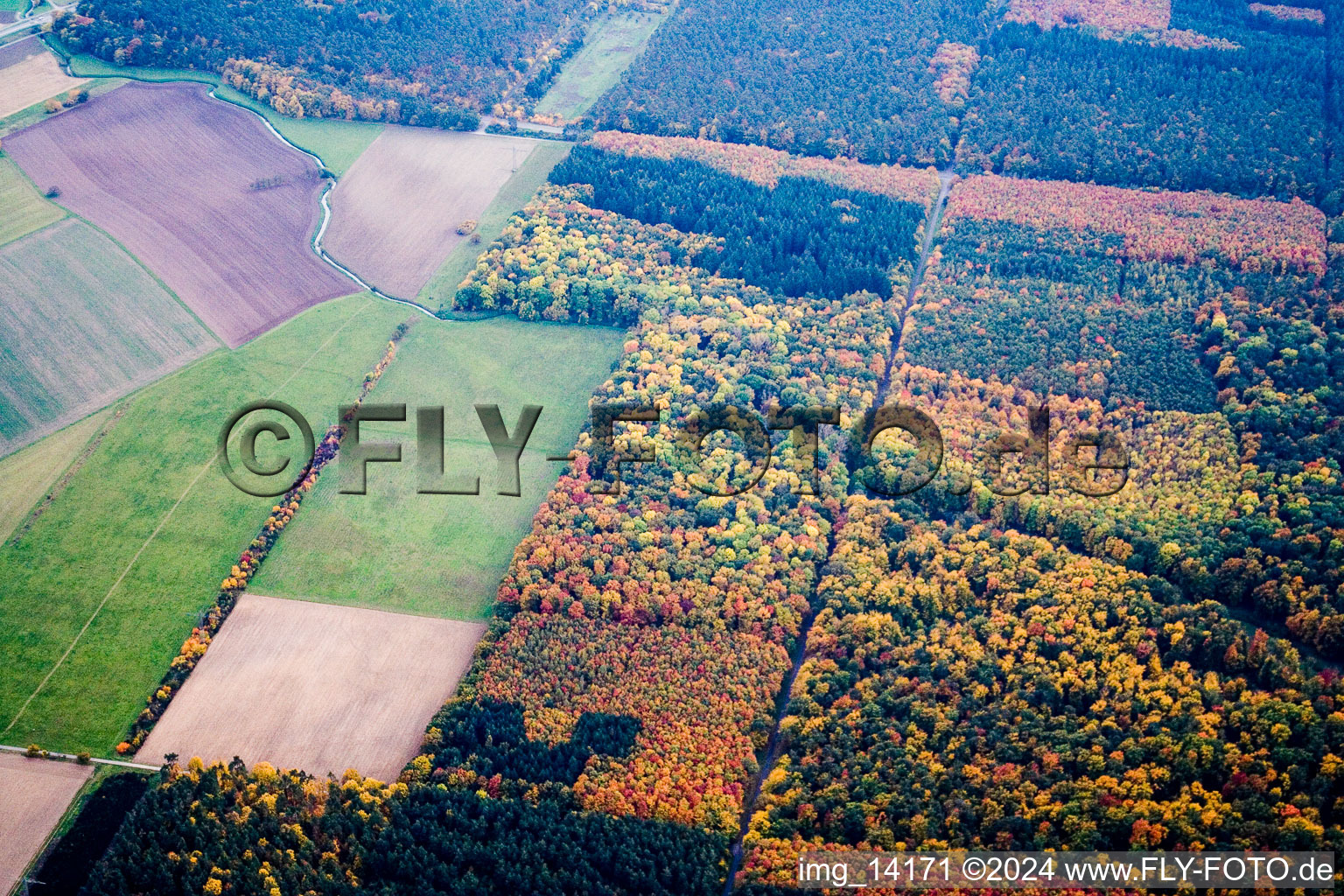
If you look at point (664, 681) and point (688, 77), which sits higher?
point (688, 77)

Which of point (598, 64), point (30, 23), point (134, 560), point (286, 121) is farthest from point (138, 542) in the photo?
point (30, 23)

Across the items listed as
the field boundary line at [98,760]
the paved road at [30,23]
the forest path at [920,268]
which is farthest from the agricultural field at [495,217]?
the paved road at [30,23]

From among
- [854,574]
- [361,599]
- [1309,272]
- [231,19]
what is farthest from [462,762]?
[231,19]

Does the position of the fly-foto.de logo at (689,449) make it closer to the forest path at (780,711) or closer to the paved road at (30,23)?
the forest path at (780,711)

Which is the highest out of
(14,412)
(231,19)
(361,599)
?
(231,19)

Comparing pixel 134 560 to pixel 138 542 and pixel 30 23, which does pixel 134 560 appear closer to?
pixel 138 542

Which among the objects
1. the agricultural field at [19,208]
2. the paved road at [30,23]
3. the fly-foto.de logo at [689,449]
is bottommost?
the fly-foto.de logo at [689,449]

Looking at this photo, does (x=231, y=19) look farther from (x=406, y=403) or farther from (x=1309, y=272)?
(x=1309, y=272)
